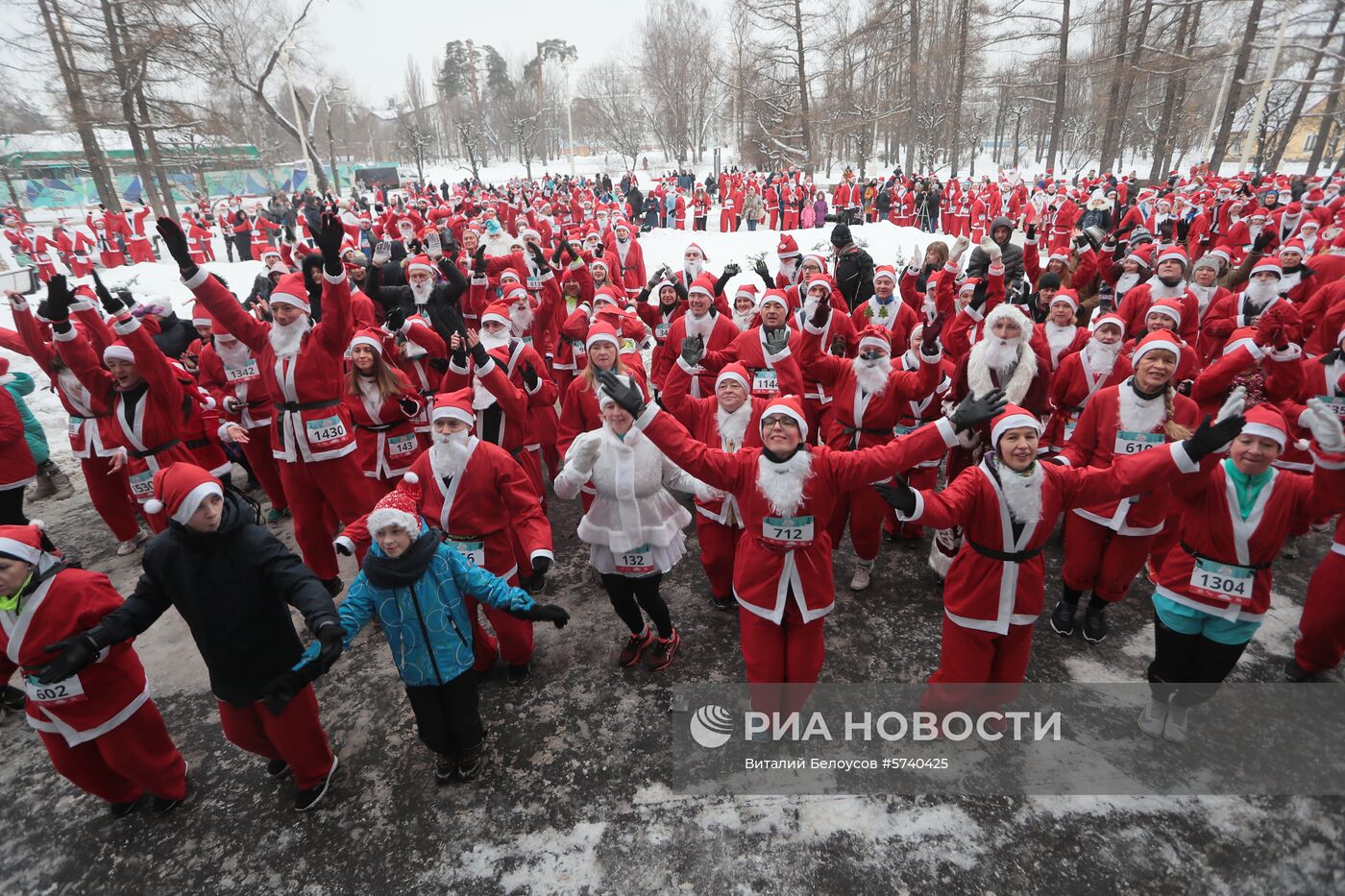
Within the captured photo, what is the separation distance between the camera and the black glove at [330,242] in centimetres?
381

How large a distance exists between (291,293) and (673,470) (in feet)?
10.2

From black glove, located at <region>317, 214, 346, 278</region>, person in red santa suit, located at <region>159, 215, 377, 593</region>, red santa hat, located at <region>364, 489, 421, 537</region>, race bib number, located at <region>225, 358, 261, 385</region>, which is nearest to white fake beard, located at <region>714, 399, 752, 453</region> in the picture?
red santa hat, located at <region>364, 489, 421, 537</region>

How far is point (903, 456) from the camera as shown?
3059mm

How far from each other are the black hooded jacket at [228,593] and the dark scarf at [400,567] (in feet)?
0.70

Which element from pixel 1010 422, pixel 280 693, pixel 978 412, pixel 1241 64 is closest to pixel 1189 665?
pixel 1010 422

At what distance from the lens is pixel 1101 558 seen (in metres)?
4.25

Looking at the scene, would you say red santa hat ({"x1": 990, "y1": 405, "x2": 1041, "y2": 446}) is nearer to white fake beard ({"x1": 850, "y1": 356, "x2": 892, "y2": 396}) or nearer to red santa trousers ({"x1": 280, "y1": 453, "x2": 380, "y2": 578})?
white fake beard ({"x1": 850, "y1": 356, "x2": 892, "y2": 396})

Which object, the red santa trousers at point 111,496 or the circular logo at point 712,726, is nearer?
the circular logo at point 712,726

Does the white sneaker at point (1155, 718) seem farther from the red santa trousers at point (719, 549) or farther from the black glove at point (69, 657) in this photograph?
the black glove at point (69, 657)

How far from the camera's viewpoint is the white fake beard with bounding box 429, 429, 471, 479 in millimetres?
3652

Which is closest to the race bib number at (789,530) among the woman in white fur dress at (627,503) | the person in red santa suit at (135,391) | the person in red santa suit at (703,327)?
the woman in white fur dress at (627,503)

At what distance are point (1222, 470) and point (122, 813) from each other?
609 centimetres

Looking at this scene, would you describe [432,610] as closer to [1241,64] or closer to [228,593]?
[228,593]

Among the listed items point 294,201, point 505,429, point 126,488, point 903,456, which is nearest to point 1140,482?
point 903,456
